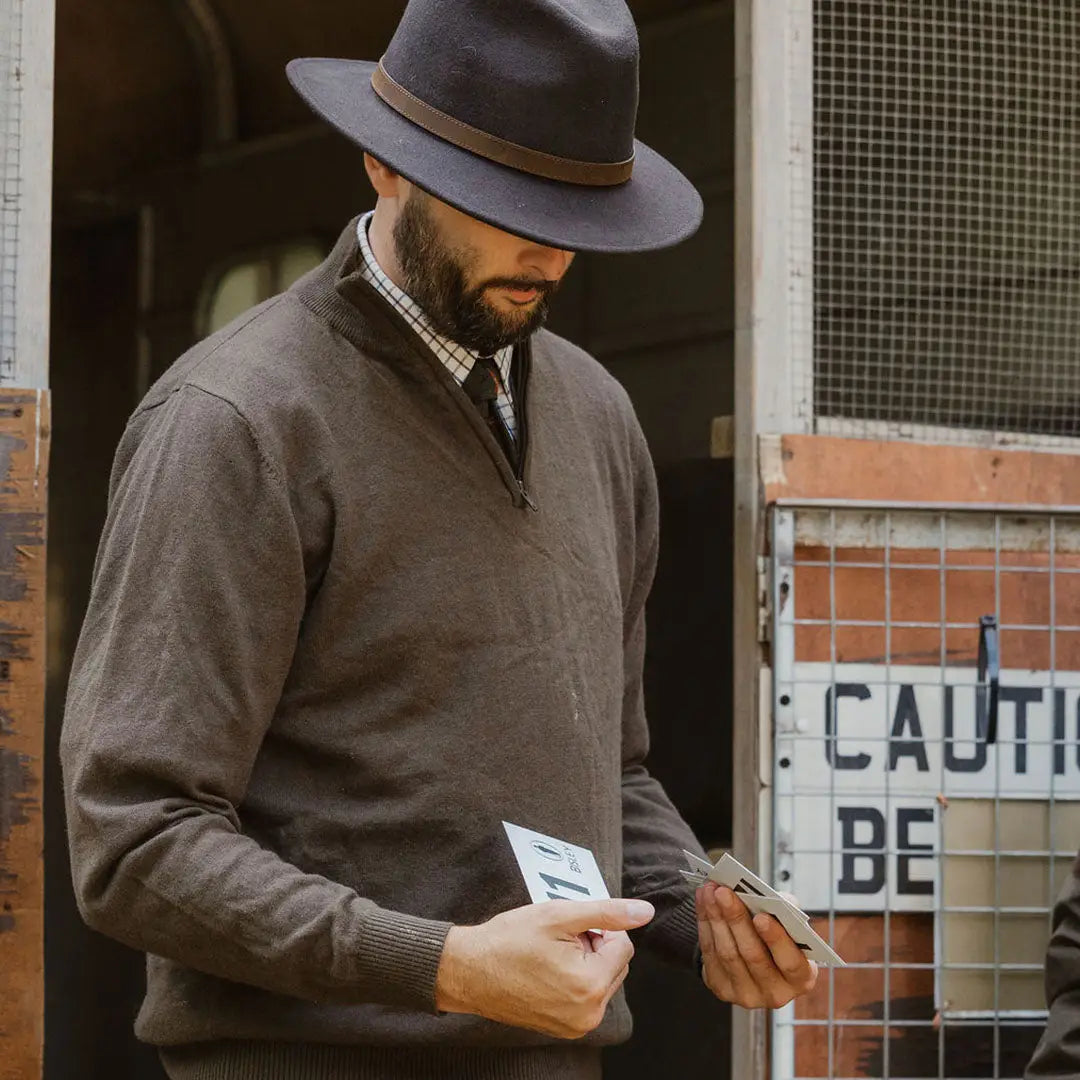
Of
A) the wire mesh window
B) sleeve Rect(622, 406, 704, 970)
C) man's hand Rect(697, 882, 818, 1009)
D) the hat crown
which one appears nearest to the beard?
the hat crown

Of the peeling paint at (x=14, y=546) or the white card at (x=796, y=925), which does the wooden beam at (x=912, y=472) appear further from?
the peeling paint at (x=14, y=546)

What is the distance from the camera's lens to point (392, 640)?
169 centimetres

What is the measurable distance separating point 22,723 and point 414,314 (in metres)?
0.84

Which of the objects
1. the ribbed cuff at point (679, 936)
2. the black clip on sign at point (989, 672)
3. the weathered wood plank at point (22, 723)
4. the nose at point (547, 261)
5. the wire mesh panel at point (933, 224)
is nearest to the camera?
the nose at point (547, 261)

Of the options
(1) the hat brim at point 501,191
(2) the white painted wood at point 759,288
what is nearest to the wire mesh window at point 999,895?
(2) the white painted wood at point 759,288

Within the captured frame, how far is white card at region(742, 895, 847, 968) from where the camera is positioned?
1.66 m

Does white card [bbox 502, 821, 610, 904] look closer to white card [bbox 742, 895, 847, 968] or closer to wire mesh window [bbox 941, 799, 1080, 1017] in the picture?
white card [bbox 742, 895, 847, 968]

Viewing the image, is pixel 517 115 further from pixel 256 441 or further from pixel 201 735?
pixel 201 735

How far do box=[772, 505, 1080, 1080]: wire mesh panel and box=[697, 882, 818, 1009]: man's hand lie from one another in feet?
2.21

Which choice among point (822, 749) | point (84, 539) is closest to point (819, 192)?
point (822, 749)

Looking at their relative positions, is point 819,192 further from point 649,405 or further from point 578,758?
point 649,405

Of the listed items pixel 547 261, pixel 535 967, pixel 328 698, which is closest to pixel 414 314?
pixel 547 261

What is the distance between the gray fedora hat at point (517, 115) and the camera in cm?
163

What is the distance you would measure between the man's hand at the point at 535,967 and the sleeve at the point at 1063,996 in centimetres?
97
